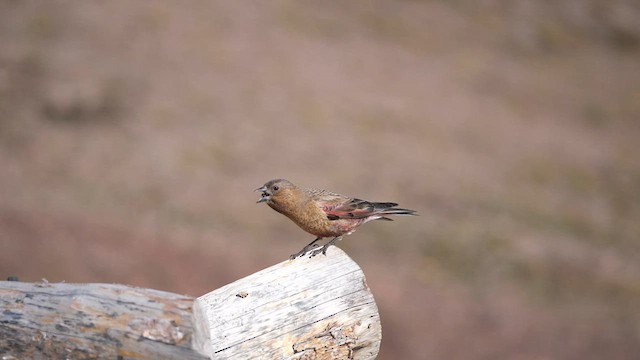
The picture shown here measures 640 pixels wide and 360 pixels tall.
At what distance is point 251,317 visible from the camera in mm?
5180

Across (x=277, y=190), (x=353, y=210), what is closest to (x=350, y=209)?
(x=353, y=210)

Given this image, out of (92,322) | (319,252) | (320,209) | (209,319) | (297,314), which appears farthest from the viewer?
(320,209)

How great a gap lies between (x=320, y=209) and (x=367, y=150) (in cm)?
1440

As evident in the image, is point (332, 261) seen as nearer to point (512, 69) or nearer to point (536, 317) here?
point (536, 317)

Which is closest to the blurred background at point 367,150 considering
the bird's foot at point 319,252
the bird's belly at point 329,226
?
the bird's belly at point 329,226

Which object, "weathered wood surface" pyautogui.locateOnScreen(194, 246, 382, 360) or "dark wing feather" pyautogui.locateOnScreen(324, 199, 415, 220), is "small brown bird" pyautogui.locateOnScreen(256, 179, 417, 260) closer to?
"dark wing feather" pyautogui.locateOnScreen(324, 199, 415, 220)

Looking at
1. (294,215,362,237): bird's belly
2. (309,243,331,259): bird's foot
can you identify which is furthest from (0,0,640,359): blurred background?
(309,243,331,259): bird's foot

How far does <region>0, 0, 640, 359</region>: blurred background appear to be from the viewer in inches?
687

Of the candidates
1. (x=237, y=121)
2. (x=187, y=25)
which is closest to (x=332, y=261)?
(x=237, y=121)

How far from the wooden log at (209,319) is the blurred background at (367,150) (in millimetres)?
10954

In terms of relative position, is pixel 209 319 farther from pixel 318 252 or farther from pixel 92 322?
pixel 318 252

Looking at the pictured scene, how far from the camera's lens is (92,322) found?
4.62 metres

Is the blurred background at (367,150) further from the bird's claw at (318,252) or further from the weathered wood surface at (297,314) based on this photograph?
the weathered wood surface at (297,314)

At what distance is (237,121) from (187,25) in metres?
3.09
